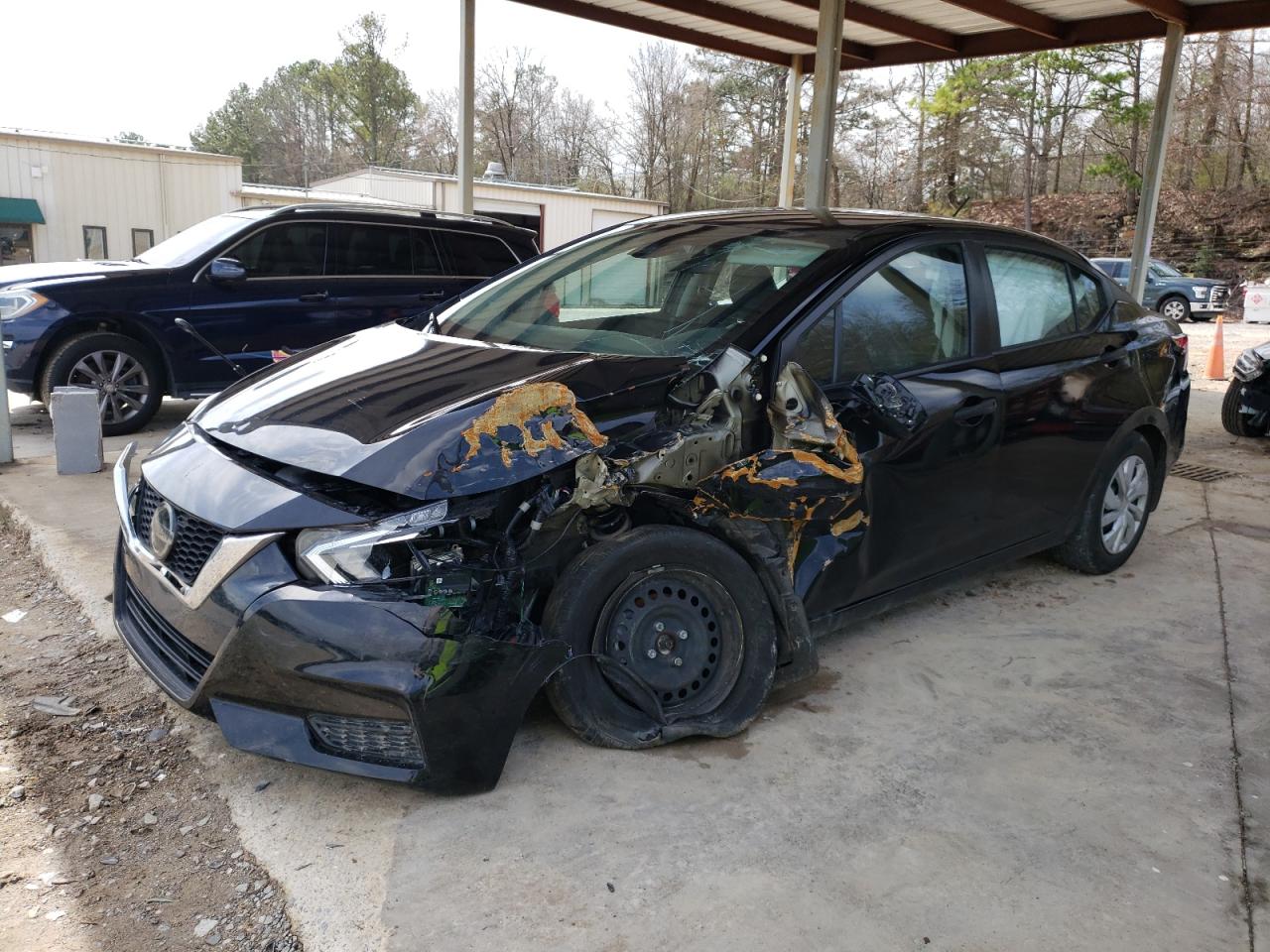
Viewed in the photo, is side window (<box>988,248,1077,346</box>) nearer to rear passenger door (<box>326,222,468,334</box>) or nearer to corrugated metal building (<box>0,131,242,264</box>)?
rear passenger door (<box>326,222,468,334</box>)

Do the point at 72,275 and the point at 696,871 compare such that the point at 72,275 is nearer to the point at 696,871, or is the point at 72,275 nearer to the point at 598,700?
the point at 598,700

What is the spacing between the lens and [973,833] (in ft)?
9.00

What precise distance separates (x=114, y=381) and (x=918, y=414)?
6230 mm

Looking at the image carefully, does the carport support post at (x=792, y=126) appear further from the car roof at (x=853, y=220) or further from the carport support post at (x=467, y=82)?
the car roof at (x=853, y=220)

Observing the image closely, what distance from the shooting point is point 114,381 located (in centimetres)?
740

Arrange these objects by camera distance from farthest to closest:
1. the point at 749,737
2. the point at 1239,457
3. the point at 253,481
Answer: the point at 1239,457 < the point at 749,737 < the point at 253,481

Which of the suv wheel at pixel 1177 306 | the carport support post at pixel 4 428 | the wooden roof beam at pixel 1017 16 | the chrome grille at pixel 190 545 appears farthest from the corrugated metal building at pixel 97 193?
the chrome grille at pixel 190 545

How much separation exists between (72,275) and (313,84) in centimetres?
5238

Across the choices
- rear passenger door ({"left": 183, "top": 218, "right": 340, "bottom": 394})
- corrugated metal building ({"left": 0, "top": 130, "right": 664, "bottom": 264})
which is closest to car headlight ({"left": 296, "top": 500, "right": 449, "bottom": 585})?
rear passenger door ({"left": 183, "top": 218, "right": 340, "bottom": 394})

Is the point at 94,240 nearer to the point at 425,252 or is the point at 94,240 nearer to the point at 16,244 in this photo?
the point at 16,244

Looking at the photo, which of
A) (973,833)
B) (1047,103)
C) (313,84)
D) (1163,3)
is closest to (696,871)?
(973,833)

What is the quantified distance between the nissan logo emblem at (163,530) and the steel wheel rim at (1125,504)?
3.99m

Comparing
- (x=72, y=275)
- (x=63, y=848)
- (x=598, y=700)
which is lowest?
(x=63, y=848)

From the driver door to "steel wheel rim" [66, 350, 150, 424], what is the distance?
5.98 meters
